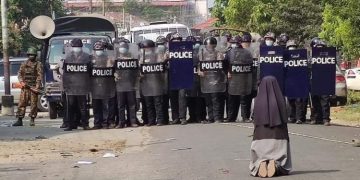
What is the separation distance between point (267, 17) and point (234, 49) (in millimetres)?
17764

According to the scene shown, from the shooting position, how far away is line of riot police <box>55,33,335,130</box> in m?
16.7

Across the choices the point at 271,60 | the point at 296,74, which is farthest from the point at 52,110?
the point at 296,74

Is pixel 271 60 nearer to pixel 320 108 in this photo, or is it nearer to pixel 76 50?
pixel 320 108

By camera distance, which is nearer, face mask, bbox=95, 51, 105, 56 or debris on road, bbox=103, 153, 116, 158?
debris on road, bbox=103, 153, 116, 158

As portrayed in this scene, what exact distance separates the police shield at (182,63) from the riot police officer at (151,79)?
11.5 inches

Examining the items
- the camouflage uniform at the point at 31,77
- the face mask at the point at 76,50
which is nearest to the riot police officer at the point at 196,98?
the face mask at the point at 76,50

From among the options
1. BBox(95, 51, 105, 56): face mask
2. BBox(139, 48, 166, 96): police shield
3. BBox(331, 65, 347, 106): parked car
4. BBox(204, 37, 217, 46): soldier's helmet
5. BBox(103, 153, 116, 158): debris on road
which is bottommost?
BBox(103, 153, 116, 158): debris on road

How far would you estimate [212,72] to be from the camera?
55.1 feet

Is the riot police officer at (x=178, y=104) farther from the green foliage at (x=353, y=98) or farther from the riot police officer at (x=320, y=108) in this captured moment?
the green foliage at (x=353, y=98)

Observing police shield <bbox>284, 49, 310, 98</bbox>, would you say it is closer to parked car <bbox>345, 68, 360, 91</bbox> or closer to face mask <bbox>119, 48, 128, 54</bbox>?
face mask <bbox>119, 48, 128, 54</bbox>

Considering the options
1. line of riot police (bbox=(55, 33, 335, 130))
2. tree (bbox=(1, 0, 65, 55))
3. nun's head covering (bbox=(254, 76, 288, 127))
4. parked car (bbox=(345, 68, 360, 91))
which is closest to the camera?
nun's head covering (bbox=(254, 76, 288, 127))

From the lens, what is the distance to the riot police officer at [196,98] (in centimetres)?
1716

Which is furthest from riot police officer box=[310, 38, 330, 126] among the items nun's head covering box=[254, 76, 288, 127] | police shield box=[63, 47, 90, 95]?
nun's head covering box=[254, 76, 288, 127]

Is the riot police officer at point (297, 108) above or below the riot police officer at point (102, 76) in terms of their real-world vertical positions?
below
